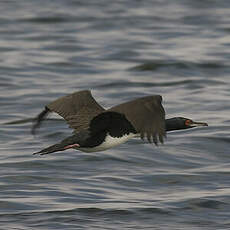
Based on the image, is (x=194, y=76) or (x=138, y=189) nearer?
(x=138, y=189)

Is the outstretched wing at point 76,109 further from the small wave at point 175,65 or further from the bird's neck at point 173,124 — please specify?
the small wave at point 175,65

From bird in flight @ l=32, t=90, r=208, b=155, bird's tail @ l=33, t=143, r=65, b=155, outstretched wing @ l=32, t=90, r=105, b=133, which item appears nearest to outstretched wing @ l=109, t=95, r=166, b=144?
bird in flight @ l=32, t=90, r=208, b=155

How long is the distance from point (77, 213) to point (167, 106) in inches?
206

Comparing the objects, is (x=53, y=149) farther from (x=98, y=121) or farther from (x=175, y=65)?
(x=175, y=65)

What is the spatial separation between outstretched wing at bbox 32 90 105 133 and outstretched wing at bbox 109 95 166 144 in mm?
1258

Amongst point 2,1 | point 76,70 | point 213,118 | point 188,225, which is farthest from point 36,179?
point 2,1

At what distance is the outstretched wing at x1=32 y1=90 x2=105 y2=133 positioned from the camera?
9.34 metres

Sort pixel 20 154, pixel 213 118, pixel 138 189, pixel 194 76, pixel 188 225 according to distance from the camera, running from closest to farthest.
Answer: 1. pixel 188 225
2. pixel 138 189
3. pixel 20 154
4. pixel 213 118
5. pixel 194 76

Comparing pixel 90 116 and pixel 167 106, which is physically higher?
pixel 90 116

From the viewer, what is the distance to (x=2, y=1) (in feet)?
78.8

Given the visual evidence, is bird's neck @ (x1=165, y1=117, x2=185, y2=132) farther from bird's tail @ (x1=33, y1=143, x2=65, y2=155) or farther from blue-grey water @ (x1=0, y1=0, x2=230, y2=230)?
bird's tail @ (x1=33, y1=143, x2=65, y2=155)

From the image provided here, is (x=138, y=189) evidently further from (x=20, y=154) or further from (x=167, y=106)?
(x=167, y=106)

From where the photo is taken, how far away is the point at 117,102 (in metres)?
14.8

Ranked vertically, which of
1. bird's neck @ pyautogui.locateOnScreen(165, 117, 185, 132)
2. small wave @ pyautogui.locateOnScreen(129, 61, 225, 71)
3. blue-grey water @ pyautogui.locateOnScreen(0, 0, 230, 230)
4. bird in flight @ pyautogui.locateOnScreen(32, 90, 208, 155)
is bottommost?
small wave @ pyautogui.locateOnScreen(129, 61, 225, 71)
